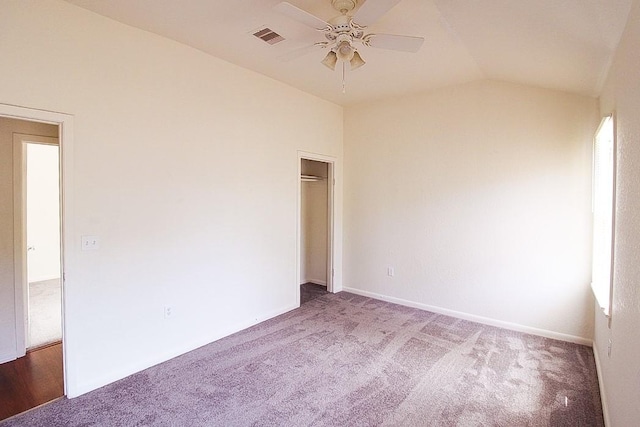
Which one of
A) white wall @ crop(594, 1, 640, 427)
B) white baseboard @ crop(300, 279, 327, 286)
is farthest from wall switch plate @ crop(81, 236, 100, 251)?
white baseboard @ crop(300, 279, 327, 286)

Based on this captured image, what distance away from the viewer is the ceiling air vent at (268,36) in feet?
8.57

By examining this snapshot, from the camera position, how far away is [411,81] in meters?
3.76

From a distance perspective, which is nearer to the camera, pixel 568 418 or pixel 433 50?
pixel 568 418

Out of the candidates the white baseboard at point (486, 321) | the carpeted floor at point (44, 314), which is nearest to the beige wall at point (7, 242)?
the carpeted floor at point (44, 314)

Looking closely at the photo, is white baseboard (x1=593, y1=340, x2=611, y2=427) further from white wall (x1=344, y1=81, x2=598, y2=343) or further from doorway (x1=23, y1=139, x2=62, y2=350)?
doorway (x1=23, y1=139, x2=62, y2=350)

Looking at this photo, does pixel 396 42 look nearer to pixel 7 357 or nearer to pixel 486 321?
pixel 486 321

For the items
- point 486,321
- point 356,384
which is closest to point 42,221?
point 356,384

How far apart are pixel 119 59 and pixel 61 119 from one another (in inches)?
26.9

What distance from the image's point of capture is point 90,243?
2447mm

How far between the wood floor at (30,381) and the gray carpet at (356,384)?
0.21m

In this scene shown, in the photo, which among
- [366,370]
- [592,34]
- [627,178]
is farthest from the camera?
[366,370]

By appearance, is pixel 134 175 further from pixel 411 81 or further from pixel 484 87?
pixel 484 87

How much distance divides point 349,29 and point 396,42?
1.14 feet

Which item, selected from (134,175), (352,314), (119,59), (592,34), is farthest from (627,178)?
(119,59)
